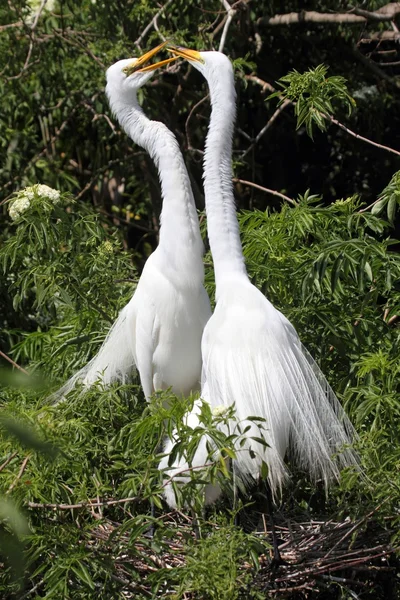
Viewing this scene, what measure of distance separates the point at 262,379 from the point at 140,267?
265 cm

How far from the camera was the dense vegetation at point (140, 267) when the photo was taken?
2.39 metres

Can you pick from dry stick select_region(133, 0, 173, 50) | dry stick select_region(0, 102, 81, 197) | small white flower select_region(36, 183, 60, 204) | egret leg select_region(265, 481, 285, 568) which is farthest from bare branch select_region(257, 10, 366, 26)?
egret leg select_region(265, 481, 285, 568)

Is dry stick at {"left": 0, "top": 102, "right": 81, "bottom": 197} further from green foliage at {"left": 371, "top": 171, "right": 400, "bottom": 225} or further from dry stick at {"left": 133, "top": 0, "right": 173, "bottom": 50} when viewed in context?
green foliage at {"left": 371, "top": 171, "right": 400, "bottom": 225}

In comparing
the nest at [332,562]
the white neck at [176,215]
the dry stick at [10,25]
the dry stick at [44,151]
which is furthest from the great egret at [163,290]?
the dry stick at [44,151]

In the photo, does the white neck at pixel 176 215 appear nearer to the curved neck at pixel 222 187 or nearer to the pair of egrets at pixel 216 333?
the pair of egrets at pixel 216 333

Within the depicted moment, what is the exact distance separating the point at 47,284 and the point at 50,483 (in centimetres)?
75

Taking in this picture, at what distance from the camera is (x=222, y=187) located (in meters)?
3.02

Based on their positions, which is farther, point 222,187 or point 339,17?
point 339,17

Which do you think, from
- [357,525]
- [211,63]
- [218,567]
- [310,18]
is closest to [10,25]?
[310,18]

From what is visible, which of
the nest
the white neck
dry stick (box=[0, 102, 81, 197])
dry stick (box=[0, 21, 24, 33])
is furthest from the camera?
dry stick (box=[0, 102, 81, 197])

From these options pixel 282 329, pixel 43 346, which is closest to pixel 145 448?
pixel 282 329

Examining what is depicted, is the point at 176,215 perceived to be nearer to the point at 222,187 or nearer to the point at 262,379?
the point at 222,187

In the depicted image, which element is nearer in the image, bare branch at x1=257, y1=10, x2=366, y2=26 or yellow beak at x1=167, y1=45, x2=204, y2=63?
yellow beak at x1=167, y1=45, x2=204, y2=63

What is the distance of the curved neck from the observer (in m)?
2.95
